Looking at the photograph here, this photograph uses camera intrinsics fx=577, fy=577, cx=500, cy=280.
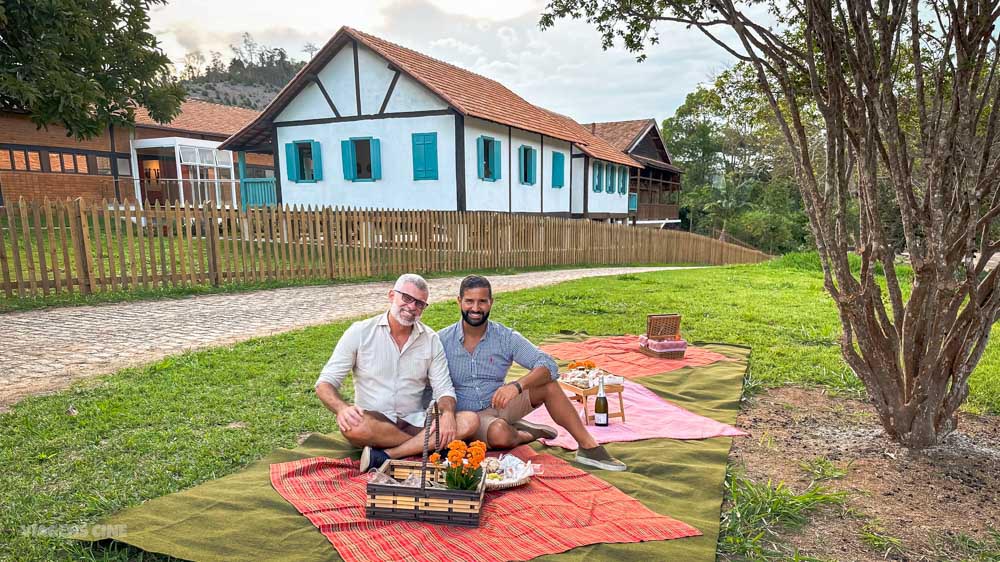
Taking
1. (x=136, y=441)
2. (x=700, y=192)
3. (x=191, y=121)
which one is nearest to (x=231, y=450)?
(x=136, y=441)

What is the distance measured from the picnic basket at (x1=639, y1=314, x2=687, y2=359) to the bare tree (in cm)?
246

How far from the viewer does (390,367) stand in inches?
149

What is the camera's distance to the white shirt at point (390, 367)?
12.4 ft

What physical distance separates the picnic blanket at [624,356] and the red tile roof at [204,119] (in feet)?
78.2

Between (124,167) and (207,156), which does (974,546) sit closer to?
(207,156)

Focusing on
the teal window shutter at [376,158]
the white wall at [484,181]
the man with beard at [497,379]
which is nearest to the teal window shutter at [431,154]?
the white wall at [484,181]

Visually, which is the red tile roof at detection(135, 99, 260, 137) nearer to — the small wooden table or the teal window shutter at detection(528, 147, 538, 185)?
the teal window shutter at detection(528, 147, 538, 185)

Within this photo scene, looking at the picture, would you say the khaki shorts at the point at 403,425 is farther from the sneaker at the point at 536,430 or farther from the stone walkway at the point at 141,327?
the stone walkway at the point at 141,327

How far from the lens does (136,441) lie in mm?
4074

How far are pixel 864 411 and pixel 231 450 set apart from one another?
500 centimetres

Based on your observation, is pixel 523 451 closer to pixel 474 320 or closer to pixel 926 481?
pixel 474 320

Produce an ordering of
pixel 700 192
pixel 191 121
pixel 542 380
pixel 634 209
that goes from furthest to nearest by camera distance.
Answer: pixel 700 192, pixel 634 209, pixel 191 121, pixel 542 380

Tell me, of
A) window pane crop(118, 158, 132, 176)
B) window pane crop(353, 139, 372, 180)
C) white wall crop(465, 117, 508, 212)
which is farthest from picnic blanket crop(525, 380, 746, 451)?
window pane crop(118, 158, 132, 176)

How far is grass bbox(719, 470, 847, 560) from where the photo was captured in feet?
9.60
